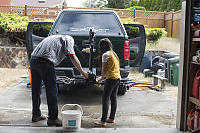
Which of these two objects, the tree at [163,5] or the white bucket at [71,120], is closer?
the white bucket at [71,120]

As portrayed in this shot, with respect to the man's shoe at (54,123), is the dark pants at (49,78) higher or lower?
higher

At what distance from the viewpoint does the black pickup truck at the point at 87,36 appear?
6.54m

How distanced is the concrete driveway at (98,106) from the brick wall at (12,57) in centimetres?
339

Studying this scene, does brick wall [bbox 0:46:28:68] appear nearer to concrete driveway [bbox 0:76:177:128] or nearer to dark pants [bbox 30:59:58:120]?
concrete driveway [bbox 0:76:177:128]

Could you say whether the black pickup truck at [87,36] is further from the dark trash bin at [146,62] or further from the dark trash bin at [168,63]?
the dark trash bin at [146,62]

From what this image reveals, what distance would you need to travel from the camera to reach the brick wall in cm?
1227

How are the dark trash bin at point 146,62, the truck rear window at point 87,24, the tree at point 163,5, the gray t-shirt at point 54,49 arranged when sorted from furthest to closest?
the tree at point 163,5, the dark trash bin at point 146,62, the truck rear window at point 87,24, the gray t-shirt at point 54,49

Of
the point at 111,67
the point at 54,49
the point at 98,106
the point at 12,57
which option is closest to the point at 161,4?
the point at 12,57

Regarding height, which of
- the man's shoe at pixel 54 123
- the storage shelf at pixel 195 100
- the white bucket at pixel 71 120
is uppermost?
the storage shelf at pixel 195 100

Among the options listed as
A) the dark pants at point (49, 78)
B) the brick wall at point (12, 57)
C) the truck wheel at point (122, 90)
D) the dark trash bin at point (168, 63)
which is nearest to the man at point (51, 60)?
the dark pants at point (49, 78)

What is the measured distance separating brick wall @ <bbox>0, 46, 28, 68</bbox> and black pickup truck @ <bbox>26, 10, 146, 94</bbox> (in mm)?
4474

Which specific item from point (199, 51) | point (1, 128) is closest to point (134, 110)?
point (199, 51)

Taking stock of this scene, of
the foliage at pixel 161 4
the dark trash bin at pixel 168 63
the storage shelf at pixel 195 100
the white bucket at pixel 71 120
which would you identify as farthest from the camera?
the foliage at pixel 161 4

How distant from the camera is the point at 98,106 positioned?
6.50 metres
